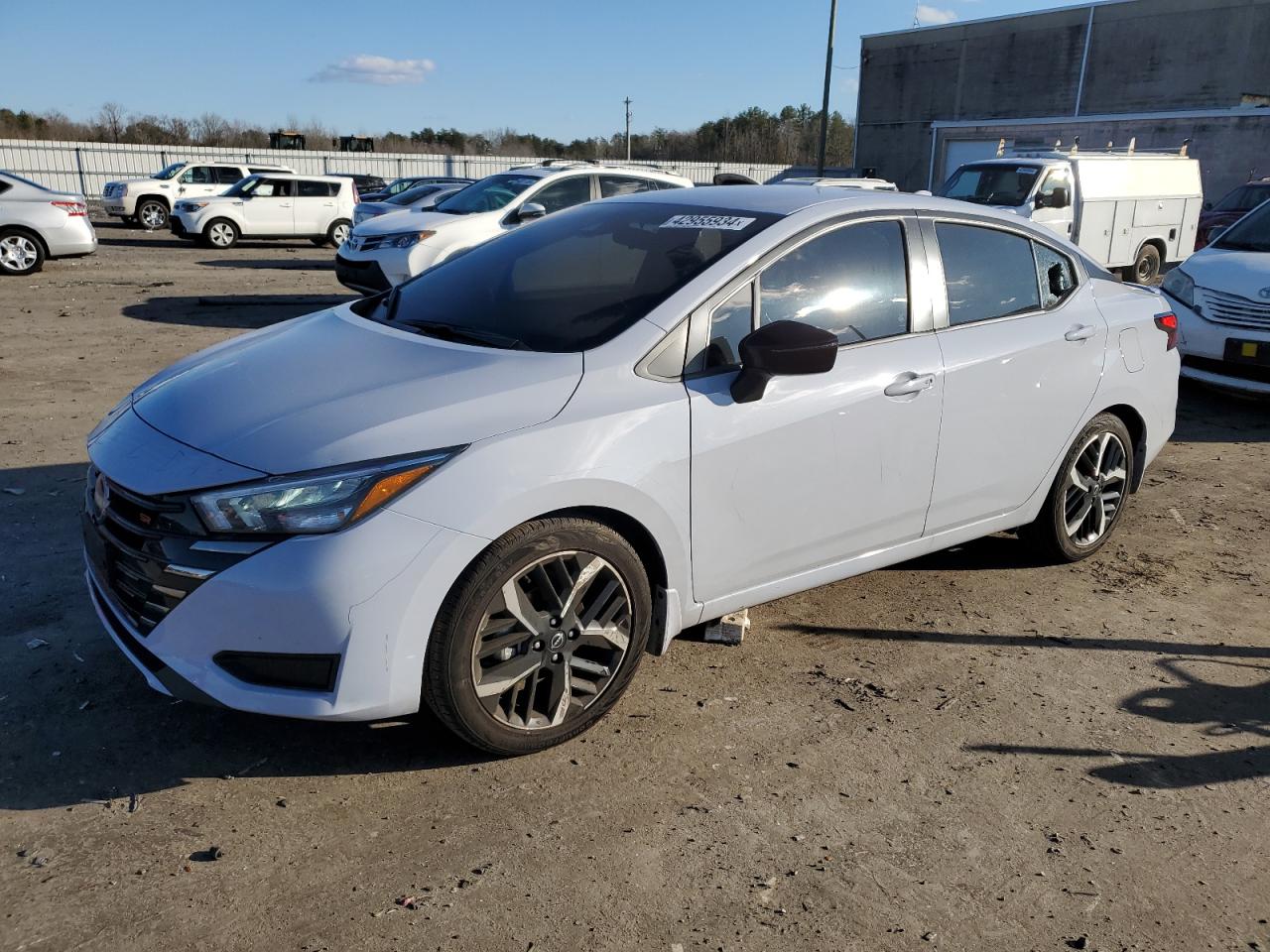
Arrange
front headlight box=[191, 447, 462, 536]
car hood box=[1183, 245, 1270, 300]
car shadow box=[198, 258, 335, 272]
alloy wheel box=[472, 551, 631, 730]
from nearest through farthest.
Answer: front headlight box=[191, 447, 462, 536] → alloy wheel box=[472, 551, 631, 730] → car hood box=[1183, 245, 1270, 300] → car shadow box=[198, 258, 335, 272]

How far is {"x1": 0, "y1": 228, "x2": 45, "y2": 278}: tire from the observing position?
14.9 metres

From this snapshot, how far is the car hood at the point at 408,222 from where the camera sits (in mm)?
11898

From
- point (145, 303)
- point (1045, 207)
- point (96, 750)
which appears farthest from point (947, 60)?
point (96, 750)

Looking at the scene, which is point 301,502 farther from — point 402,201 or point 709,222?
point 402,201

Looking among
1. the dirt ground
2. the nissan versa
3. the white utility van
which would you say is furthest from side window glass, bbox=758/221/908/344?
the white utility van

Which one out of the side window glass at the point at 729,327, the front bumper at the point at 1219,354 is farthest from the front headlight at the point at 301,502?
the front bumper at the point at 1219,354

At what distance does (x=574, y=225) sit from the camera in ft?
14.3

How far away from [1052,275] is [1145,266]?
1318cm

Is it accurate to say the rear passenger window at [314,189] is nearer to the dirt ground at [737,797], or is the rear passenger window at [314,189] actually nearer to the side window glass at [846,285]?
the dirt ground at [737,797]

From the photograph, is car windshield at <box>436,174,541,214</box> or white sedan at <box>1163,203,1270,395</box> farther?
car windshield at <box>436,174,541,214</box>

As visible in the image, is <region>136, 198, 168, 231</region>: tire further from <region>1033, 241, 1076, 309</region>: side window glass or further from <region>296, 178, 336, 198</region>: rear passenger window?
<region>1033, 241, 1076, 309</region>: side window glass

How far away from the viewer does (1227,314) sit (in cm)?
816

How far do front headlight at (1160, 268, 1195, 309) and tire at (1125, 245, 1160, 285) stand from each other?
7.49m

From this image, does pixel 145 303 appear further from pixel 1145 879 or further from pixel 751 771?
pixel 1145 879
